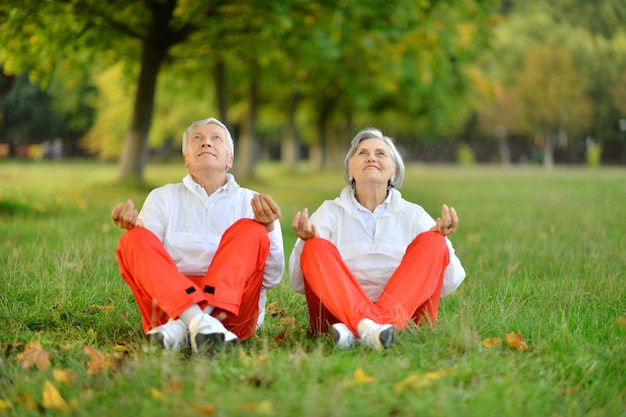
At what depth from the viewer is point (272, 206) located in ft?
14.2

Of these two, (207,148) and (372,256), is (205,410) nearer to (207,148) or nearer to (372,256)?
(372,256)

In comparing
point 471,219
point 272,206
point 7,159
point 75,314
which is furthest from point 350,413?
point 7,159

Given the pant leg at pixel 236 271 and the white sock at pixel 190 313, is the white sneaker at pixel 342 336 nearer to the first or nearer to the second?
the pant leg at pixel 236 271

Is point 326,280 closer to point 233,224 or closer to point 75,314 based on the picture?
point 233,224

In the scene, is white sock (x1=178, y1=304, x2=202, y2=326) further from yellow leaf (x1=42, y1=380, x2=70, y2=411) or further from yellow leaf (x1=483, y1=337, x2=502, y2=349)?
yellow leaf (x1=483, y1=337, x2=502, y2=349)

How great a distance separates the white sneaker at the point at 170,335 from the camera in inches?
162

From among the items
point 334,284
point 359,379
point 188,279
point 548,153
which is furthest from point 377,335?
point 548,153

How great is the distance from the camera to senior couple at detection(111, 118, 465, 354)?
4152mm

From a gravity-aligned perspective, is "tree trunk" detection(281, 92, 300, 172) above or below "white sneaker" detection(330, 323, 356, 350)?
above

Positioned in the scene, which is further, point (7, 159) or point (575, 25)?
point (7, 159)

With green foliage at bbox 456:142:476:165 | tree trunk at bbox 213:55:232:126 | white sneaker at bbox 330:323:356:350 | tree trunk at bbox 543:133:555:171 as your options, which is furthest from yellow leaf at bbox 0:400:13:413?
green foliage at bbox 456:142:476:165

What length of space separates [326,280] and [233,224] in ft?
2.10

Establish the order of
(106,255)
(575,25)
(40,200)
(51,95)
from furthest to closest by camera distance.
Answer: (51,95) < (575,25) < (40,200) < (106,255)

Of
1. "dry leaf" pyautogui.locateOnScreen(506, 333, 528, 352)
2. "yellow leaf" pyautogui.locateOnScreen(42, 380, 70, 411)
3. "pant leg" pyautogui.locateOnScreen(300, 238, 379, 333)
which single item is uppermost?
"pant leg" pyautogui.locateOnScreen(300, 238, 379, 333)
